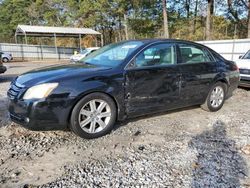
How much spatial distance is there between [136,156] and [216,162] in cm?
104

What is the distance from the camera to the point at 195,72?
521 centimetres

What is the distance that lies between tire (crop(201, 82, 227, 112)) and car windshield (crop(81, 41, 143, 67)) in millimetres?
2010

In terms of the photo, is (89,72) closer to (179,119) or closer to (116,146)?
(116,146)

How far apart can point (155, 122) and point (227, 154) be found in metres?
1.57

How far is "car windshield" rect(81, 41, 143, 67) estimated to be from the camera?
178 inches

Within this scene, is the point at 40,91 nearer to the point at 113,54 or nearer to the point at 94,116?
the point at 94,116

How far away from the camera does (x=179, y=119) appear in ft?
17.1

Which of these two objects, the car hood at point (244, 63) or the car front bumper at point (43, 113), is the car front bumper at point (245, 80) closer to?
the car hood at point (244, 63)

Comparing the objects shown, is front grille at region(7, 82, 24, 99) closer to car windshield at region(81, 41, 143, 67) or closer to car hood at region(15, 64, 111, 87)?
car hood at region(15, 64, 111, 87)

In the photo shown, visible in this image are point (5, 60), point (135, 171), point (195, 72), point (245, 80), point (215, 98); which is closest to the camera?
point (135, 171)

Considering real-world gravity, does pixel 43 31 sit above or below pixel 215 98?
above

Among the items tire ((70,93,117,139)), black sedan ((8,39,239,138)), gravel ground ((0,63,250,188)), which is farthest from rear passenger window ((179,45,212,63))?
tire ((70,93,117,139))

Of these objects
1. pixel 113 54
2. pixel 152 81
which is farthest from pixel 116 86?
pixel 113 54

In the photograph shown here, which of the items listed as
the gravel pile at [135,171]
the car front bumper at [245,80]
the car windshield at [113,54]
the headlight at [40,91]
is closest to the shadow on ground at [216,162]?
the gravel pile at [135,171]
